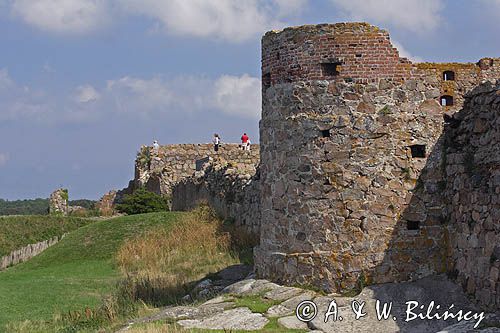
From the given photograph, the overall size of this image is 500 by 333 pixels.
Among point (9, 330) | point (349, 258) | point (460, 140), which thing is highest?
point (460, 140)

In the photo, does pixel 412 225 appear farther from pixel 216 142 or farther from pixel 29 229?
pixel 216 142

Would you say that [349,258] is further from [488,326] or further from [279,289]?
[488,326]

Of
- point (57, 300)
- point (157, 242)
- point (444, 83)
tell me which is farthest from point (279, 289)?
point (157, 242)

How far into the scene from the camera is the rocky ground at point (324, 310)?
1187cm

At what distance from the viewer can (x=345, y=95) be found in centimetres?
1380

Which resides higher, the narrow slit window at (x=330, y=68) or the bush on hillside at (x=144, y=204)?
the narrow slit window at (x=330, y=68)

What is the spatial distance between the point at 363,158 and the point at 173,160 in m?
29.4

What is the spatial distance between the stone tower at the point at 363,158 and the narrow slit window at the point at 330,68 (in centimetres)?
2

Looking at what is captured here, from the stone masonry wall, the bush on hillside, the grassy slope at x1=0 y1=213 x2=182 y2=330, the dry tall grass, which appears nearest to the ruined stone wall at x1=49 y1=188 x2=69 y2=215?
the stone masonry wall

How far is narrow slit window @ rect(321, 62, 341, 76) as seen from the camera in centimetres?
1391

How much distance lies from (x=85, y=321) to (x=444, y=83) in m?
7.86

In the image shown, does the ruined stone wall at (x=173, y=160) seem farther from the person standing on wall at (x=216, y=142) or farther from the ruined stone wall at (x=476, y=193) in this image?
the ruined stone wall at (x=476, y=193)

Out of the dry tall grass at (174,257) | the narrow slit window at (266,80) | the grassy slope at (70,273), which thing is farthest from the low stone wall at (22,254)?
the narrow slit window at (266,80)

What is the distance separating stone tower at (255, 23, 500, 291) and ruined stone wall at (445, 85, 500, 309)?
0.36m
